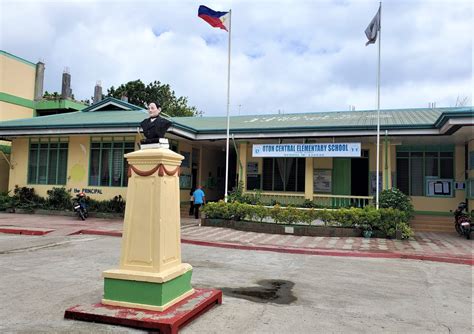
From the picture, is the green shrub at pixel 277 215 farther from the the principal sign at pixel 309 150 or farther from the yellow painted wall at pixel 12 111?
the yellow painted wall at pixel 12 111

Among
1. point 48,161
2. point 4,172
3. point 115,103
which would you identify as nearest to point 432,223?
point 115,103

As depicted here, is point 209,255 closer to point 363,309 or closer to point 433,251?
point 363,309

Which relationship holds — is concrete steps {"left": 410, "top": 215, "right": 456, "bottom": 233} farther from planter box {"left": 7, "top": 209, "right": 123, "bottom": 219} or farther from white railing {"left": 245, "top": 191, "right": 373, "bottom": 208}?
planter box {"left": 7, "top": 209, "right": 123, "bottom": 219}

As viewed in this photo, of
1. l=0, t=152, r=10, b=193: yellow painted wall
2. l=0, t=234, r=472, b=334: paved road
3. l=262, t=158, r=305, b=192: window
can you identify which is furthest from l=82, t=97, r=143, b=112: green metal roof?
l=0, t=234, r=472, b=334: paved road

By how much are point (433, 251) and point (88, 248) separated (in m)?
8.69

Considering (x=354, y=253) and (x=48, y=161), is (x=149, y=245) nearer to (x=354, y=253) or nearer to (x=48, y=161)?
(x=354, y=253)

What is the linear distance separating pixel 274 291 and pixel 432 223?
453 inches

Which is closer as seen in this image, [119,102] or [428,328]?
[428,328]

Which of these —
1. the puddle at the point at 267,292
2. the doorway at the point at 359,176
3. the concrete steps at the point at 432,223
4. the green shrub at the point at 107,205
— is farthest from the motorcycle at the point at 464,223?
the green shrub at the point at 107,205

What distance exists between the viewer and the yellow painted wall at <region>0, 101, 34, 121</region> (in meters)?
26.7

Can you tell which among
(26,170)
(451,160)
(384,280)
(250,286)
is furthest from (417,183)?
(26,170)

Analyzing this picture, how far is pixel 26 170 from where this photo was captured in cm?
1902

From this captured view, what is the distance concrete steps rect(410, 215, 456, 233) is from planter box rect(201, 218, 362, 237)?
4160mm

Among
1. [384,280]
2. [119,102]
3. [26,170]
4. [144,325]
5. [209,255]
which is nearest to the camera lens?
[144,325]
